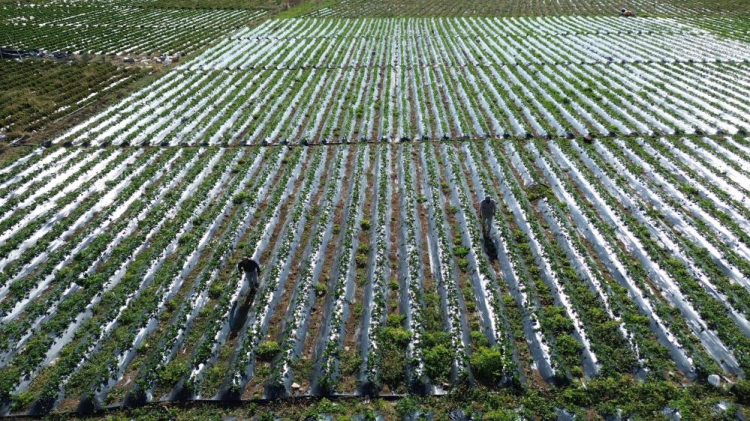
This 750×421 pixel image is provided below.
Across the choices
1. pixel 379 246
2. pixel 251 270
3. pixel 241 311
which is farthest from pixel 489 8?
pixel 241 311

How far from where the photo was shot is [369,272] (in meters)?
9.52

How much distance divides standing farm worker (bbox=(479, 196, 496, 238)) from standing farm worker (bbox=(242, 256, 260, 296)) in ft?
17.4

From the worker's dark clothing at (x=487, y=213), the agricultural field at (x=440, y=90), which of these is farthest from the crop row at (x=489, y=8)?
the worker's dark clothing at (x=487, y=213)

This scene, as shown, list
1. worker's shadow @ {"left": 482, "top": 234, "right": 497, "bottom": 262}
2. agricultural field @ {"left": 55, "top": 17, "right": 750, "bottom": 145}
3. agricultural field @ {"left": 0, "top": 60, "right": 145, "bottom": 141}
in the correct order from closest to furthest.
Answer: worker's shadow @ {"left": 482, "top": 234, "right": 497, "bottom": 262}
agricultural field @ {"left": 55, "top": 17, "right": 750, "bottom": 145}
agricultural field @ {"left": 0, "top": 60, "right": 145, "bottom": 141}

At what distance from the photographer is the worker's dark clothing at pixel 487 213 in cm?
998

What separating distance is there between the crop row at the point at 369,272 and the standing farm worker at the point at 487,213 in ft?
0.98

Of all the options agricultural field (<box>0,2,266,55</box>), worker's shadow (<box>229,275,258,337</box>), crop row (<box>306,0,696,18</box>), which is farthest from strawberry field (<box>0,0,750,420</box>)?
crop row (<box>306,0,696,18</box>)

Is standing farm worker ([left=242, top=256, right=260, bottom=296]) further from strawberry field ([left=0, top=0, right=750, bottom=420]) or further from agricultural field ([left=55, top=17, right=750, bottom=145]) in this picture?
agricultural field ([left=55, top=17, right=750, bottom=145])

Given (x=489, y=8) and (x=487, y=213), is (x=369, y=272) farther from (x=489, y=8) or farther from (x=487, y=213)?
(x=489, y=8)

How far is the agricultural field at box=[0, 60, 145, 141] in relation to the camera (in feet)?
58.6

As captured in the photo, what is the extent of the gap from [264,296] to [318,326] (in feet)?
4.69

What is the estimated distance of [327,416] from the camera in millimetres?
6816

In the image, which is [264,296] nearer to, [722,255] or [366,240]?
[366,240]

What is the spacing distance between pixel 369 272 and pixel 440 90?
14.2 metres
